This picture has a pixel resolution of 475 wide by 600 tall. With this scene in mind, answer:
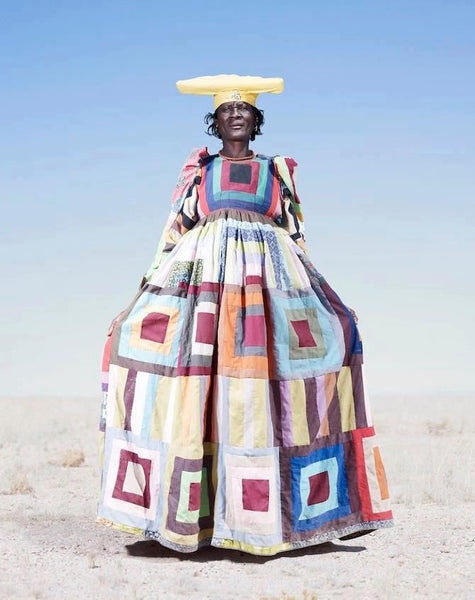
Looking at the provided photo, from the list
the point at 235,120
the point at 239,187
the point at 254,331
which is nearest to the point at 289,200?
the point at 239,187

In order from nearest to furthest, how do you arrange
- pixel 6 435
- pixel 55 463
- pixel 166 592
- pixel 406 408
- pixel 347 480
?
pixel 166 592
pixel 347 480
pixel 55 463
pixel 6 435
pixel 406 408

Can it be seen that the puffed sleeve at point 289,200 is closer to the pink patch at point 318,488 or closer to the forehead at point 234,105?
the forehead at point 234,105

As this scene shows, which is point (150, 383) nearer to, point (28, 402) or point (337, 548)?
point (337, 548)

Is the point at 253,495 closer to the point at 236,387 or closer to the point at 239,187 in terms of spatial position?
the point at 236,387

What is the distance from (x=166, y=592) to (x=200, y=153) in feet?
8.99

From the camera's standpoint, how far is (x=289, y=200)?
5684mm

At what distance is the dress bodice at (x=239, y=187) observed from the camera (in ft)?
17.8

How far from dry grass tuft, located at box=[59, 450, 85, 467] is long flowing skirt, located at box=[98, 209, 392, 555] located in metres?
4.67

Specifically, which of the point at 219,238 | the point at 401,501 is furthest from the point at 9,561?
the point at 401,501

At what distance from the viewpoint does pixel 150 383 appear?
5.11 metres

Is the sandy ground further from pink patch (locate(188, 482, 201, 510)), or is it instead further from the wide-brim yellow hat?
the wide-brim yellow hat

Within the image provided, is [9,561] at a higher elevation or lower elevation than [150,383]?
lower

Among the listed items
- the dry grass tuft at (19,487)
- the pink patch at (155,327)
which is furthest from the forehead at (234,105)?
the dry grass tuft at (19,487)

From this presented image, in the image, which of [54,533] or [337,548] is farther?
[54,533]
